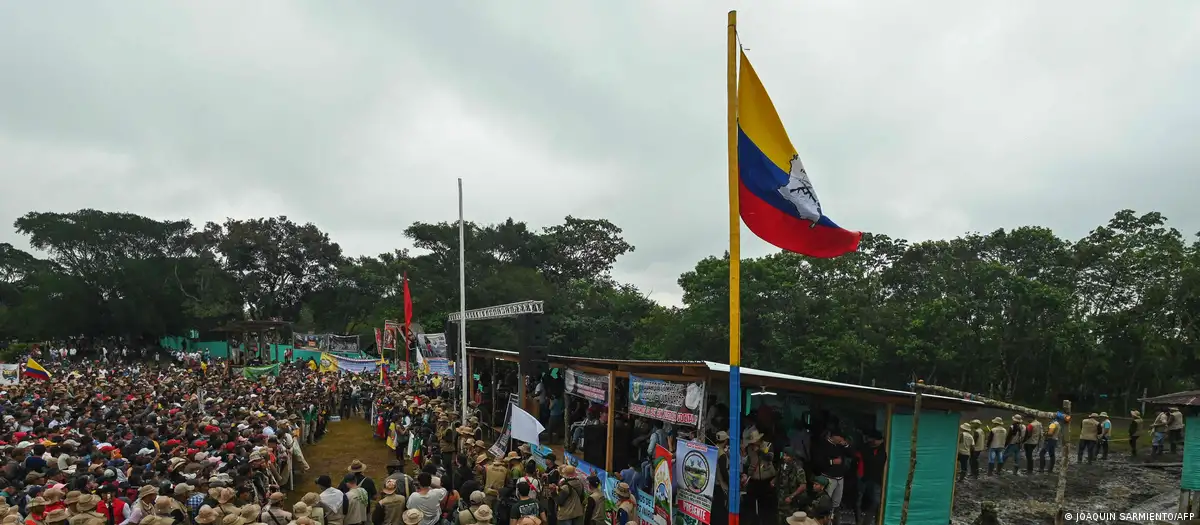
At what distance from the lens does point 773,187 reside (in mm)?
6801

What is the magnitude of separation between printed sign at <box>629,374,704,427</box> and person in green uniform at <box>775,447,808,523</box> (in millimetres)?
1434

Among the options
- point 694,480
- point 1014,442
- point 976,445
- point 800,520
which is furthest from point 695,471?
point 1014,442

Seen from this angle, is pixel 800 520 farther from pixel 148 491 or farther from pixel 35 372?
pixel 35 372

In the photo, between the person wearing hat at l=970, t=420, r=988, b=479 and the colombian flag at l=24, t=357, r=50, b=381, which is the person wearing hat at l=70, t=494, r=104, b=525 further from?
the colombian flag at l=24, t=357, r=50, b=381

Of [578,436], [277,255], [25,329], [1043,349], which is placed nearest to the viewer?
[578,436]

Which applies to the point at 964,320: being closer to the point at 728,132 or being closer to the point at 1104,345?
the point at 1104,345

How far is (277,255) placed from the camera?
207ft

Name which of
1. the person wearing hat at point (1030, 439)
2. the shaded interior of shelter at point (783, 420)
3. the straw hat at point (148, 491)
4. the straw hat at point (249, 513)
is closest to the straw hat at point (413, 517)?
the straw hat at point (249, 513)

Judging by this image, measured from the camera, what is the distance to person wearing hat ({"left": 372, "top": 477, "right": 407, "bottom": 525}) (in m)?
8.16

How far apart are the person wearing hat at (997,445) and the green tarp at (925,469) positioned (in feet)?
19.4

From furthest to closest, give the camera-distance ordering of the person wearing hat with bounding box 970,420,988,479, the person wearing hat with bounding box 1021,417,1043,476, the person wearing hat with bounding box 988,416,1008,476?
the person wearing hat with bounding box 1021,417,1043,476, the person wearing hat with bounding box 988,416,1008,476, the person wearing hat with bounding box 970,420,988,479

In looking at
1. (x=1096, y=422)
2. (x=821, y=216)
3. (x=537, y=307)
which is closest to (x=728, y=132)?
(x=821, y=216)

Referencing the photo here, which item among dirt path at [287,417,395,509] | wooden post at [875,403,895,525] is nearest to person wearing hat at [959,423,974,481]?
wooden post at [875,403,895,525]

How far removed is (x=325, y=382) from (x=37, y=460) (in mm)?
15747
